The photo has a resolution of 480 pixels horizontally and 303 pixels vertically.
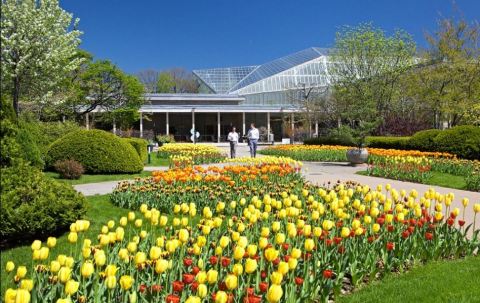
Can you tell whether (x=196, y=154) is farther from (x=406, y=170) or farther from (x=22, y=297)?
(x=22, y=297)

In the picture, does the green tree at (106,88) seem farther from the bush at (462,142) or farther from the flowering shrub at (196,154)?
the bush at (462,142)

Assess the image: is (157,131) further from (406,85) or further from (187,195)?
(187,195)

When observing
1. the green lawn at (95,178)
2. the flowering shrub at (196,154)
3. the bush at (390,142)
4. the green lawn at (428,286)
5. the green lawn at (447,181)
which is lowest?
the green lawn at (447,181)

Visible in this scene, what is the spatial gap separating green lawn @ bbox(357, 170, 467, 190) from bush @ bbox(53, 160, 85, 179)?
358 inches

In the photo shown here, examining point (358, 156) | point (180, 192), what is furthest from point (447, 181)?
point (180, 192)

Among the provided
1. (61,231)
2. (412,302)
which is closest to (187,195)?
(61,231)

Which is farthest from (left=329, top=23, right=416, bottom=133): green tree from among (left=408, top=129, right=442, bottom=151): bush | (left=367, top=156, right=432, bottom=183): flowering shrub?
(left=367, top=156, right=432, bottom=183): flowering shrub

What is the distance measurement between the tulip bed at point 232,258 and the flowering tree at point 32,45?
67.6ft

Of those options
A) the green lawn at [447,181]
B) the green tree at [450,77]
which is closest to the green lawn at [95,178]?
the green lawn at [447,181]

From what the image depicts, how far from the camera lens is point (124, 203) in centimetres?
877

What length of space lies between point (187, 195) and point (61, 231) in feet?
7.84

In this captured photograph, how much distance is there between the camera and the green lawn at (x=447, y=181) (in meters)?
12.7

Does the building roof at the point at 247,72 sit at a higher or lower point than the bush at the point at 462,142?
higher

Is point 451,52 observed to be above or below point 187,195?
above
